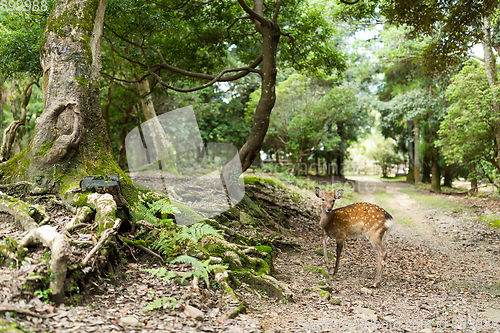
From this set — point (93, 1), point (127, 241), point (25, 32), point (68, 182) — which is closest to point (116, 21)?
point (25, 32)

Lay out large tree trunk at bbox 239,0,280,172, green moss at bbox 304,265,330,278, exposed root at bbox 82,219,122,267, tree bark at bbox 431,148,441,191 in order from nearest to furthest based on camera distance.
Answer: exposed root at bbox 82,219,122,267 → green moss at bbox 304,265,330,278 → large tree trunk at bbox 239,0,280,172 → tree bark at bbox 431,148,441,191

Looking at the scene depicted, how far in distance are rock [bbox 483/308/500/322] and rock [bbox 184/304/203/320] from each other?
12.2 ft

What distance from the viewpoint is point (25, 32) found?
821 centimetres

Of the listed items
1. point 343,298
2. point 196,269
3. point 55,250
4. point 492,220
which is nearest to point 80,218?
point 55,250

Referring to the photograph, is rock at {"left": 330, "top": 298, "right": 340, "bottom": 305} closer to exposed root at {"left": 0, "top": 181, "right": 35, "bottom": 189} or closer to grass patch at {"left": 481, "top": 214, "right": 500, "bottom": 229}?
exposed root at {"left": 0, "top": 181, "right": 35, "bottom": 189}

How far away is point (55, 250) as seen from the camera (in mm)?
3178

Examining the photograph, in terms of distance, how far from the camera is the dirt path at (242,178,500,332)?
13.3 ft

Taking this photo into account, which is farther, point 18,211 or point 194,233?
point 194,233

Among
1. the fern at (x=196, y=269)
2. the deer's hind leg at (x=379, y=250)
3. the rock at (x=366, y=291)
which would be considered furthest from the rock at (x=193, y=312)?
the deer's hind leg at (x=379, y=250)

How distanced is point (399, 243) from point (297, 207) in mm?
3158

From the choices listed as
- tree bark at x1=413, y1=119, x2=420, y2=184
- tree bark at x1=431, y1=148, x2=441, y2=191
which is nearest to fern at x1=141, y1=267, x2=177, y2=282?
tree bark at x1=431, y1=148, x2=441, y2=191

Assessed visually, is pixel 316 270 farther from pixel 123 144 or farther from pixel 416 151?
pixel 416 151

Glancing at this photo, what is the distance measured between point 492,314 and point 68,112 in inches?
262

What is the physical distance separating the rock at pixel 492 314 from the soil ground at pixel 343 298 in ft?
→ 0.04
